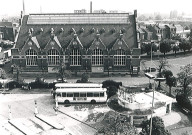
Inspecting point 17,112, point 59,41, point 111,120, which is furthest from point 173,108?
point 59,41

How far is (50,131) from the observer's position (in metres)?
39.0

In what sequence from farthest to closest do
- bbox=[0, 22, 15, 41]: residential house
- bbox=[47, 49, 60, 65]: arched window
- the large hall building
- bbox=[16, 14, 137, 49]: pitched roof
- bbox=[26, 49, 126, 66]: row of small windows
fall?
bbox=[0, 22, 15, 41]: residential house
bbox=[16, 14, 137, 49]: pitched roof
bbox=[47, 49, 60, 65]: arched window
bbox=[26, 49, 126, 66]: row of small windows
the large hall building

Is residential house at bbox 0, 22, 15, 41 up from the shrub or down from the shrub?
up

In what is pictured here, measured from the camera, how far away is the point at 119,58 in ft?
256

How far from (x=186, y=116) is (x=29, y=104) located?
32.0 m

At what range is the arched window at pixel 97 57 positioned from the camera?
3071 inches

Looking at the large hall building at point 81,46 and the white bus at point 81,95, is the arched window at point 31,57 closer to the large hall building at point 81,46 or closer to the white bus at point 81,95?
the large hall building at point 81,46

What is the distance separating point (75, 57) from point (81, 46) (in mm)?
3909

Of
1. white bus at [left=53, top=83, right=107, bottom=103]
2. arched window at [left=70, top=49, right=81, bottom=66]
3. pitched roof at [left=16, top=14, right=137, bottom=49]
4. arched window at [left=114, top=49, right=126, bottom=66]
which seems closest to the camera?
white bus at [left=53, top=83, right=107, bottom=103]

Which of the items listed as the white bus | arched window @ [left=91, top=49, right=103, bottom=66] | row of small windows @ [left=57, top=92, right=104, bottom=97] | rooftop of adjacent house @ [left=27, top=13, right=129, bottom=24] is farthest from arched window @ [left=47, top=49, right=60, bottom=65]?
row of small windows @ [left=57, top=92, right=104, bottom=97]

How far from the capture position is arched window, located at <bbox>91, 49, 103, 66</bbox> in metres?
78.0

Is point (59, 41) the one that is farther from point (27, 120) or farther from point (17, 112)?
point (27, 120)

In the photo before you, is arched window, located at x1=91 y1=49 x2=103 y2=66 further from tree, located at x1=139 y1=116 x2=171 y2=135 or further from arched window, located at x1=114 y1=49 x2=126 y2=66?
tree, located at x1=139 y1=116 x2=171 y2=135

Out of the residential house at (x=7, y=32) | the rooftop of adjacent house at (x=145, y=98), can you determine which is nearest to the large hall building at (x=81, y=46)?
the rooftop of adjacent house at (x=145, y=98)
